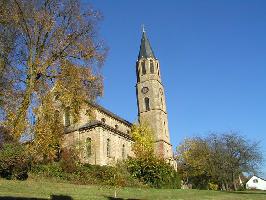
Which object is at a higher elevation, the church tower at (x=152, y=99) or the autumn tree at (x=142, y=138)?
the church tower at (x=152, y=99)

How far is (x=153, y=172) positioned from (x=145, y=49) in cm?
3779

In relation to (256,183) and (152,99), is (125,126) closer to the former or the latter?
(152,99)

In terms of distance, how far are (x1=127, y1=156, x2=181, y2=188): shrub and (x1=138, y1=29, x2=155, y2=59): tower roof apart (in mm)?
32833

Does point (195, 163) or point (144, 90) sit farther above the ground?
point (144, 90)

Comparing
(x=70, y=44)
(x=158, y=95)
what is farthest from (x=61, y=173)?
(x=158, y=95)

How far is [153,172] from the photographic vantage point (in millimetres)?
38500

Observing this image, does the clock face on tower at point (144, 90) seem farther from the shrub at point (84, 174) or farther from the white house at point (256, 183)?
the white house at point (256, 183)

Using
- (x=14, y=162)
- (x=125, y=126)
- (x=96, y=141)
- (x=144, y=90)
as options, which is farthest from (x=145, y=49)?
(x=14, y=162)

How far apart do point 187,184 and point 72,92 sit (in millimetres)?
48250

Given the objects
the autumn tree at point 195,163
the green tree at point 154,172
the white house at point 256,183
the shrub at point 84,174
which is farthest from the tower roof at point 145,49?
the white house at point 256,183

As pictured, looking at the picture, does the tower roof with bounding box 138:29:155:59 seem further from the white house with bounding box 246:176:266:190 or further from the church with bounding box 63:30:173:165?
the white house with bounding box 246:176:266:190

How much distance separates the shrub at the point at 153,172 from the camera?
38438 millimetres

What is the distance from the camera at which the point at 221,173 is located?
56625 millimetres

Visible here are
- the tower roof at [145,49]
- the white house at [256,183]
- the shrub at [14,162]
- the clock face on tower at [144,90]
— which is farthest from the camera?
the white house at [256,183]
